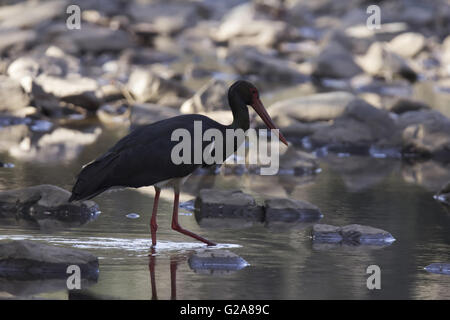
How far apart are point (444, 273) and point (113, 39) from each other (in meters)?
22.1

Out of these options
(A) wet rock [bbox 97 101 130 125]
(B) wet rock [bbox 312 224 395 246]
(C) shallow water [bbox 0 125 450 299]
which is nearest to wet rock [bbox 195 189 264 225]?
(C) shallow water [bbox 0 125 450 299]

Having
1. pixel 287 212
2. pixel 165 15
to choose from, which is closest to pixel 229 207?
pixel 287 212

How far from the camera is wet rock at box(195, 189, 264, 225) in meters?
9.99

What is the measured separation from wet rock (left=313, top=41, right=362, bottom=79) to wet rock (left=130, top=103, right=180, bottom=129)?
10.3m

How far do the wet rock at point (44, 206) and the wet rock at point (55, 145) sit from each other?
3698mm

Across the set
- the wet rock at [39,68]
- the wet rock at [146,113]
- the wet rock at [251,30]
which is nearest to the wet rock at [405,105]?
the wet rock at [146,113]

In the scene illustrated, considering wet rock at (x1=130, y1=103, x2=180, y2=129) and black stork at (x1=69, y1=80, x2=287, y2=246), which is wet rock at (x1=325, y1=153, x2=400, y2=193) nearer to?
wet rock at (x1=130, y1=103, x2=180, y2=129)

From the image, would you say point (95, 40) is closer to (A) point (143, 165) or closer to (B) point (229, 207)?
(B) point (229, 207)

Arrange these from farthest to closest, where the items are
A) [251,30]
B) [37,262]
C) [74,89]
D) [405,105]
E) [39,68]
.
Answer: [251,30], [39,68], [405,105], [74,89], [37,262]

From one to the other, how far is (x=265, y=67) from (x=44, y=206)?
55.8 ft

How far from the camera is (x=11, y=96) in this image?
17141 mm

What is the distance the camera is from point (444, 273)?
784 cm
